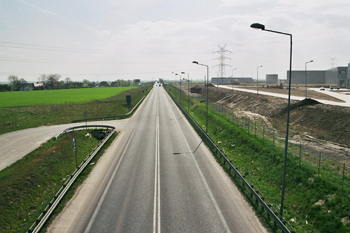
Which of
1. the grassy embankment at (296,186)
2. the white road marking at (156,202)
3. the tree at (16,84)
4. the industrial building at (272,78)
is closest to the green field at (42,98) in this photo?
the tree at (16,84)

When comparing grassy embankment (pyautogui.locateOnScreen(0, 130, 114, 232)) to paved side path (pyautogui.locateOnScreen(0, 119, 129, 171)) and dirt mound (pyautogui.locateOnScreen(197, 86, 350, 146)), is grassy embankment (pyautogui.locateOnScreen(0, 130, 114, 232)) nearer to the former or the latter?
paved side path (pyautogui.locateOnScreen(0, 119, 129, 171))

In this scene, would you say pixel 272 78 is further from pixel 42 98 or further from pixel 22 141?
pixel 22 141

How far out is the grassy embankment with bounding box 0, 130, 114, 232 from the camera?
14.5 m

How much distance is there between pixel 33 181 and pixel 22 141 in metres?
14.9

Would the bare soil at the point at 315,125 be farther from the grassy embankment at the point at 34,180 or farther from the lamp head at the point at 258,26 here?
the grassy embankment at the point at 34,180

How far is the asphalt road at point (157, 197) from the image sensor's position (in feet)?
43.0

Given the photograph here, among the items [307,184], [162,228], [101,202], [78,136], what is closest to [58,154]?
[78,136]

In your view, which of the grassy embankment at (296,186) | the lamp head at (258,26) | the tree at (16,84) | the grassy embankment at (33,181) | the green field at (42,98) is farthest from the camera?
the tree at (16,84)

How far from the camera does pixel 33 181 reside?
1889 cm

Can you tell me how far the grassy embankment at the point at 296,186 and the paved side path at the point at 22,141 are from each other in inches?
809

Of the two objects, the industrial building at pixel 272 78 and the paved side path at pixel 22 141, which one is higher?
the industrial building at pixel 272 78

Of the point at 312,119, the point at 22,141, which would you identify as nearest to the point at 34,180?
the point at 22,141

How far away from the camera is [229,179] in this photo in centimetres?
1902

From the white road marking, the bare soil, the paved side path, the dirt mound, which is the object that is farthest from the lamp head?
the paved side path
